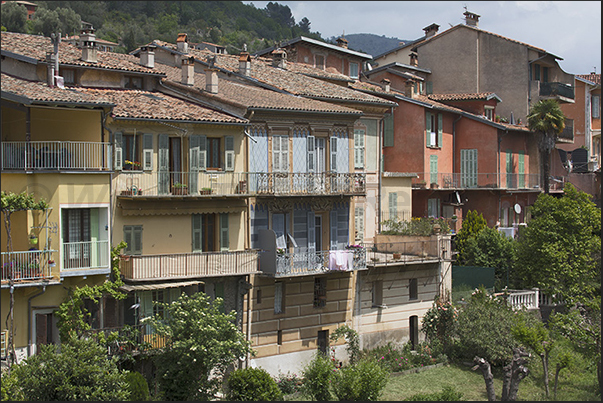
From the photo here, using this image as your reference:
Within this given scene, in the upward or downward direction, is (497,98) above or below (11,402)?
above

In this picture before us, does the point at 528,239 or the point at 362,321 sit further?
the point at 528,239

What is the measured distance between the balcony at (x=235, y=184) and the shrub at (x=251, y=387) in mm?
6319

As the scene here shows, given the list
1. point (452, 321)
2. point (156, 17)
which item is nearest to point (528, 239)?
point (452, 321)

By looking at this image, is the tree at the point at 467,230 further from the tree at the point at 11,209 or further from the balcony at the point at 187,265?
the tree at the point at 11,209

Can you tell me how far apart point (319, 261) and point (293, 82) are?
921cm

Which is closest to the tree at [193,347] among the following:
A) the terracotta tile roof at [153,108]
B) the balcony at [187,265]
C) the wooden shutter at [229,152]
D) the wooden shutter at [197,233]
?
the balcony at [187,265]

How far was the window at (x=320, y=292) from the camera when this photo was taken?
3359cm

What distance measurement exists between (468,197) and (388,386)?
19.1 m

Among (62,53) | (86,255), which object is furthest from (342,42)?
(86,255)

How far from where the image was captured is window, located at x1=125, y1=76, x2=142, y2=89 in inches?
1247

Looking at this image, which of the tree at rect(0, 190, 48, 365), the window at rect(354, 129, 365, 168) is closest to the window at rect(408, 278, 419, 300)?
the window at rect(354, 129, 365, 168)

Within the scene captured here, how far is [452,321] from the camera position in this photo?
36750mm

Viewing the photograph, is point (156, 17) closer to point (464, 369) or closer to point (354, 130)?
point (354, 130)

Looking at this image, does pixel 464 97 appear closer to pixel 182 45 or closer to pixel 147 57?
pixel 182 45
